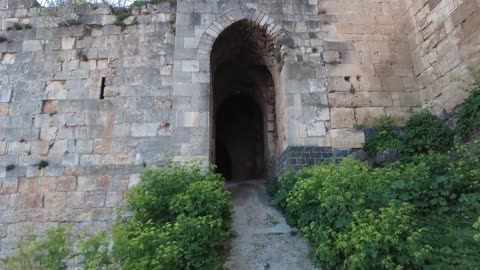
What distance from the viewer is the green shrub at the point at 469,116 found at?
19.6ft

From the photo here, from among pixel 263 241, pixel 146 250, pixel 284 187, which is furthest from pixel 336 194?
pixel 146 250

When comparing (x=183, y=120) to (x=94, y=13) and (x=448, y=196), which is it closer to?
(x=94, y=13)

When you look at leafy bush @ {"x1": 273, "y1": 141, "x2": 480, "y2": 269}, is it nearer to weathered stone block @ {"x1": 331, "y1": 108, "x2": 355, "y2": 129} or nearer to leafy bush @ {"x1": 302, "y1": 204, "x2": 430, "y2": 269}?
leafy bush @ {"x1": 302, "y1": 204, "x2": 430, "y2": 269}

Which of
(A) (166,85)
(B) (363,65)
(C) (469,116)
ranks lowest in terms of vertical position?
(C) (469,116)

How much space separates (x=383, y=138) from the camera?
717 cm

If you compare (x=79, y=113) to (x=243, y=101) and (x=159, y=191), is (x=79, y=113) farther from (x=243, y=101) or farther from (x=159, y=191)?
(x=243, y=101)

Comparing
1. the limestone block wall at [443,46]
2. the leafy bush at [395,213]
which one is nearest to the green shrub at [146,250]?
the leafy bush at [395,213]

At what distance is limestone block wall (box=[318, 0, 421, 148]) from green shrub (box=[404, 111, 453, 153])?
1.61ft

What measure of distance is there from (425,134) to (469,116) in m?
0.89

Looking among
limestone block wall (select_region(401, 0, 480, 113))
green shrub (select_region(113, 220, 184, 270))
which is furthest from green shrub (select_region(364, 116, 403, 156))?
green shrub (select_region(113, 220, 184, 270))

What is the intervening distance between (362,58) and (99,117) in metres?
5.59

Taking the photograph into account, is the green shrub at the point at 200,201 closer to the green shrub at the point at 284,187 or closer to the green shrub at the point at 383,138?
the green shrub at the point at 284,187

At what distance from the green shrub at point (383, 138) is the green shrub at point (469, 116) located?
41.0 inches

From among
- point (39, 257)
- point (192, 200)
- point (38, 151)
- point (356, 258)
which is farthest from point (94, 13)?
point (356, 258)
